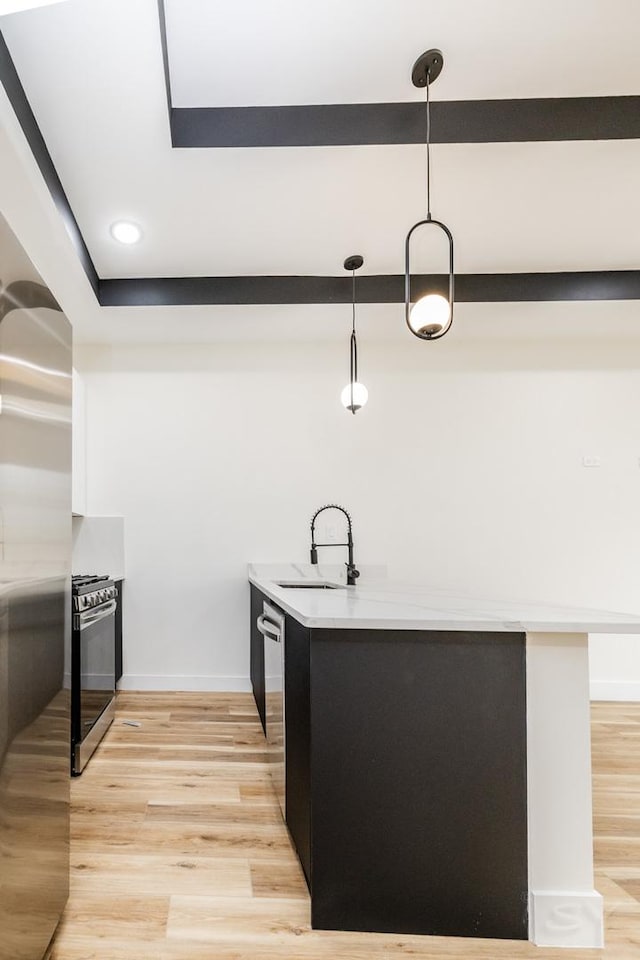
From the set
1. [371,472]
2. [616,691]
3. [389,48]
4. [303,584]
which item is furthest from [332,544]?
[389,48]

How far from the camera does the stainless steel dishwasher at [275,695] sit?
215cm

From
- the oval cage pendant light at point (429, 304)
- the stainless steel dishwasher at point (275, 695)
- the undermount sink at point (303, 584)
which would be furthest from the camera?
the undermount sink at point (303, 584)

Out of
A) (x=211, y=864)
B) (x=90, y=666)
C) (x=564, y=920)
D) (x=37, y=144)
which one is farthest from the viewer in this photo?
(x=90, y=666)

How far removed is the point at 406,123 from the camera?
2.25 m

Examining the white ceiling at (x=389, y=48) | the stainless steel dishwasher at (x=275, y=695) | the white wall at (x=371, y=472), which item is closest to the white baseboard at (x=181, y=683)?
the white wall at (x=371, y=472)

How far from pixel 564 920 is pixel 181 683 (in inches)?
119

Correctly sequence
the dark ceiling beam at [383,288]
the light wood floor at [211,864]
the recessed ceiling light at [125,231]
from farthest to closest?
the dark ceiling beam at [383,288] < the recessed ceiling light at [125,231] < the light wood floor at [211,864]

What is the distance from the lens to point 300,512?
167 inches

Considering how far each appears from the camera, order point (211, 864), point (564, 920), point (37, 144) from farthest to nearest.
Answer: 1. point (37, 144)
2. point (211, 864)
3. point (564, 920)

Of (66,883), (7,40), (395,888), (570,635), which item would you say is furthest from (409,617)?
(7,40)

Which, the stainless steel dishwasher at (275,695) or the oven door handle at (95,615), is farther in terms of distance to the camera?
the oven door handle at (95,615)

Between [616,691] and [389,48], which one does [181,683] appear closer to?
[616,691]

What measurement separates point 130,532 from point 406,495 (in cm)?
195

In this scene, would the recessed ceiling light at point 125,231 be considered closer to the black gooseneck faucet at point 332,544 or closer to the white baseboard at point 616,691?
the black gooseneck faucet at point 332,544
